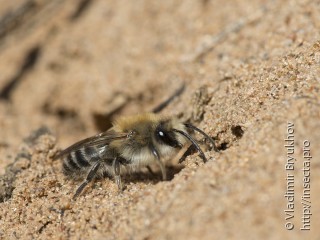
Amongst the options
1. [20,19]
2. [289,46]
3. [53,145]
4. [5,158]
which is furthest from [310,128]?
[20,19]

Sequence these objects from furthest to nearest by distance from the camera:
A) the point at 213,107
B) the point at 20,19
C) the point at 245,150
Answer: the point at 20,19 → the point at 213,107 → the point at 245,150

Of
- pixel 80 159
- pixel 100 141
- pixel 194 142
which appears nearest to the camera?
pixel 194 142

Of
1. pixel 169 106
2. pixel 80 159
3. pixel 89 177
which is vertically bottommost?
pixel 89 177

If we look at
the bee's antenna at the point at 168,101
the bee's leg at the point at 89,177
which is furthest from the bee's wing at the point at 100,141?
the bee's antenna at the point at 168,101

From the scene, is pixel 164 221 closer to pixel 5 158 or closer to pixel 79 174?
pixel 79 174

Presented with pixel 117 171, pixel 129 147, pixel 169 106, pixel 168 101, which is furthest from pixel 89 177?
pixel 168 101

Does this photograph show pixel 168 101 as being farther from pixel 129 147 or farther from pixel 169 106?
pixel 129 147
